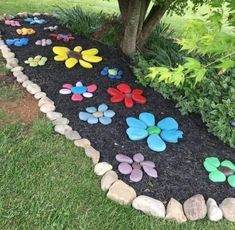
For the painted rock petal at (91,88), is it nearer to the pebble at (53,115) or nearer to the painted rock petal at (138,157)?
the pebble at (53,115)

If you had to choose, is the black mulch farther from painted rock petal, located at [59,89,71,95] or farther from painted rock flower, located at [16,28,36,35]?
painted rock flower, located at [16,28,36,35]

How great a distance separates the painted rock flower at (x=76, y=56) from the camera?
4.66m

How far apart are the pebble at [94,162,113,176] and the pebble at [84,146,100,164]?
0.06 m

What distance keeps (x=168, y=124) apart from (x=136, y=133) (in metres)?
0.38

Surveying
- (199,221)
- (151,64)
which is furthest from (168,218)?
(151,64)

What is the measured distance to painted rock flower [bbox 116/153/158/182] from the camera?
3.18 metres

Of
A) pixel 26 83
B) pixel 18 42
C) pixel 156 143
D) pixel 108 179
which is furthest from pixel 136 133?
pixel 18 42

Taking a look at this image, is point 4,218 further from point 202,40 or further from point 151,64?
point 151,64

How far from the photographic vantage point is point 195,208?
2973 mm

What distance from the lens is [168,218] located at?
2916mm

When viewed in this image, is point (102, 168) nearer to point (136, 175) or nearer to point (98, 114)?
point (136, 175)

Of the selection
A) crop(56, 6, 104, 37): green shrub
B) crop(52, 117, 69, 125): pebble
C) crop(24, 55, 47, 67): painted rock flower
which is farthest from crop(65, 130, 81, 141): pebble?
crop(56, 6, 104, 37): green shrub

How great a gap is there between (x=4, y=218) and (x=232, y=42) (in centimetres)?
185

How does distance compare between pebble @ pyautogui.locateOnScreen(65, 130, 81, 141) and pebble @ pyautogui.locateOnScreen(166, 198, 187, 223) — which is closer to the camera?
pebble @ pyautogui.locateOnScreen(166, 198, 187, 223)
